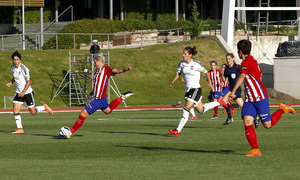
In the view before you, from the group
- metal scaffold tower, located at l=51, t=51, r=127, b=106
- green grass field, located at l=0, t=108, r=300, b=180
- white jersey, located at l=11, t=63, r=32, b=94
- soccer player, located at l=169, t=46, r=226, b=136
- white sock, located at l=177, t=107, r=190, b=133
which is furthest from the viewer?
metal scaffold tower, located at l=51, t=51, r=127, b=106

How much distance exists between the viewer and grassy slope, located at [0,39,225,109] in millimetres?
33594

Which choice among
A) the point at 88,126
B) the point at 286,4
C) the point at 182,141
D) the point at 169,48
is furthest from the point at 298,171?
the point at 286,4

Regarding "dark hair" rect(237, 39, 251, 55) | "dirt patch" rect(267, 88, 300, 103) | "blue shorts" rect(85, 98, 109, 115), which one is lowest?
"dirt patch" rect(267, 88, 300, 103)

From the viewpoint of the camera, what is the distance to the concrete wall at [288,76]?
36.8 m

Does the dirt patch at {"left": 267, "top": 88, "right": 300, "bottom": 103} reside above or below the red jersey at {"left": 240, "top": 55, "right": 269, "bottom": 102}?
below

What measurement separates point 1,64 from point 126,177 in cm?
2733

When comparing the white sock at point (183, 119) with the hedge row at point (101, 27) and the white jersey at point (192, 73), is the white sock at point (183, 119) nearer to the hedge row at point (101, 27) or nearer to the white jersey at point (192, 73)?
the white jersey at point (192, 73)

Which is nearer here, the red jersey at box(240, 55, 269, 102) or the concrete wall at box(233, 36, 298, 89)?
the red jersey at box(240, 55, 269, 102)

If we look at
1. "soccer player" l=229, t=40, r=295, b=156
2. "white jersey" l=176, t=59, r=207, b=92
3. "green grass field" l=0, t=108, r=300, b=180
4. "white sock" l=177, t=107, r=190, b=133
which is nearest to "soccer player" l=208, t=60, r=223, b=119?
"green grass field" l=0, t=108, r=300, b=180

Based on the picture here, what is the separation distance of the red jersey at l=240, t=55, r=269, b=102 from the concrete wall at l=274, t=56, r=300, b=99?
88.2 feet

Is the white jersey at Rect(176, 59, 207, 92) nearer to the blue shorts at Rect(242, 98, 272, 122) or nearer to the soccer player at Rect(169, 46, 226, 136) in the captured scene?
the soccer player at Rect(169, 46, 226, 136)

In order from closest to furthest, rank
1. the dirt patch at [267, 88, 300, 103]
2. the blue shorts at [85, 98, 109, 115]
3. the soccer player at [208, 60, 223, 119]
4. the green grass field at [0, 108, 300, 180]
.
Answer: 1. the green grass field at [0, 108, 300, 180]
2. the blue shorts at [85, 98, 109, 115]
3. the soccer player at [208, 60, 223, 119]
4. the dirt patch at [267, 88, 300, 103]

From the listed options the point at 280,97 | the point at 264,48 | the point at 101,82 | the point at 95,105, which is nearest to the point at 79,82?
the point at 280,97

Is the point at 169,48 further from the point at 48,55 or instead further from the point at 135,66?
the point at 48,55
